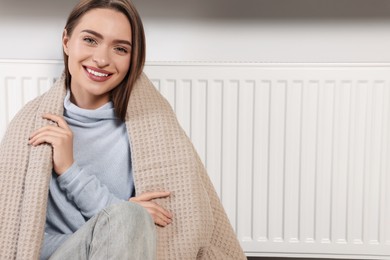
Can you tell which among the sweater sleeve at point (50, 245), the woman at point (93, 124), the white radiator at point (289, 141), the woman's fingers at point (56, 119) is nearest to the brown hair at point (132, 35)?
the woman at point (93, 124)

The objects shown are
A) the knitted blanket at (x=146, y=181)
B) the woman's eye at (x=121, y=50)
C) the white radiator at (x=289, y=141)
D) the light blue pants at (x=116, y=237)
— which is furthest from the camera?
the white radiator at (x=289, y=141)

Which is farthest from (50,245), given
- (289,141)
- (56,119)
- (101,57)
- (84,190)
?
(289,141)

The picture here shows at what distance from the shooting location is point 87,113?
4.51 feet

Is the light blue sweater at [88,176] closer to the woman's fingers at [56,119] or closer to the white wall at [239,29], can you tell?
the woman's fingers at [56,119]

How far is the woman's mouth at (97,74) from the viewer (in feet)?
4.42

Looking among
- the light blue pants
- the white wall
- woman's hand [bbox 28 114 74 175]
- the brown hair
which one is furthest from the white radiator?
the light blue pants

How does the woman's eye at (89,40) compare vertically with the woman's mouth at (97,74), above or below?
above

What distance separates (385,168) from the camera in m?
1.80

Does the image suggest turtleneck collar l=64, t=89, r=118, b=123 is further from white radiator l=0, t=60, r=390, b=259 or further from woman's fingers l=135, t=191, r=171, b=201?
white radiator l=0, t=60, r=390, b=259

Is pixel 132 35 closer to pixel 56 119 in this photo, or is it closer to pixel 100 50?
pixel 100 50

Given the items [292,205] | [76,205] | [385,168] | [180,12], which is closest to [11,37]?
[180,12]

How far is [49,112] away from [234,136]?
59 centimetres

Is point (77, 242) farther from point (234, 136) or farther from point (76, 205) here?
point (234, 136)

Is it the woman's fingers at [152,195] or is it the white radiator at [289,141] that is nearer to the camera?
the woman's fingers at [152,195]
